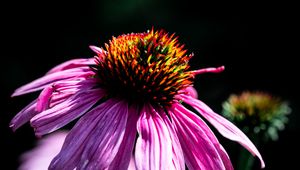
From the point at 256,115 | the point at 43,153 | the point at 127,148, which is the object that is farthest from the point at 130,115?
the point at 256,115

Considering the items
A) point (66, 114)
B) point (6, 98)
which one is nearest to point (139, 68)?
point (66, 114)

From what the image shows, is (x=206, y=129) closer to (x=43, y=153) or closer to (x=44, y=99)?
(x=44, y=99)

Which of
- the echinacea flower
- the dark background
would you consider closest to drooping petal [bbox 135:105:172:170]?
the echinacea flower

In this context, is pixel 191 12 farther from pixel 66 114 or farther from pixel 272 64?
pixel 66 114

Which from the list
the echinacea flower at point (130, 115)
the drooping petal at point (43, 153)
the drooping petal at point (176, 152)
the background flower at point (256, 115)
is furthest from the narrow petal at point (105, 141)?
the background flower at point (256, 115)

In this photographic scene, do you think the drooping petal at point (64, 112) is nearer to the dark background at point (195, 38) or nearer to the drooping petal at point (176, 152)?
the drooping petal at point (176, 152)

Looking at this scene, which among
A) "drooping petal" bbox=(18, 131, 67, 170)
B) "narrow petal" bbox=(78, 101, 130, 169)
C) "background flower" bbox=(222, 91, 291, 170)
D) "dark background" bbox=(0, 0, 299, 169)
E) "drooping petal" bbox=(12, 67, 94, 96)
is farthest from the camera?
"dark background" bbox=(0, 0, 299, 169)

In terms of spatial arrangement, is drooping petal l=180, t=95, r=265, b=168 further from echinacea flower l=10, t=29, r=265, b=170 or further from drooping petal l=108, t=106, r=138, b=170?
drooping petal l=108, t=106, r=138, b=170
